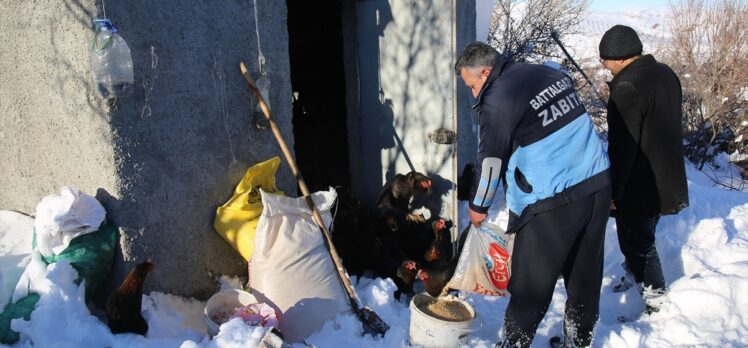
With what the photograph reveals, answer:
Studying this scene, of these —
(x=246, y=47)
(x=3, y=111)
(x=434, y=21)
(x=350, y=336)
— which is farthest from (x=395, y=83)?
(x=3, y=111)

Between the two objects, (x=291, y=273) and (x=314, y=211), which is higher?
(x=314, y=211)

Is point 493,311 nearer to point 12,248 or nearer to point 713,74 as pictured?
point 12,248

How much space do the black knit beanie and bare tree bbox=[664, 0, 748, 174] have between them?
849 centimetres

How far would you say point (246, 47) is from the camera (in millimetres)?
3627

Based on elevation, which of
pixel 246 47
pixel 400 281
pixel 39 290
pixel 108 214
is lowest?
pixel 400 281

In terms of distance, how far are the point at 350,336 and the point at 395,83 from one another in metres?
2.67

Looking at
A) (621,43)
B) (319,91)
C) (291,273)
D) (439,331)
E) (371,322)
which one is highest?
(621,43)

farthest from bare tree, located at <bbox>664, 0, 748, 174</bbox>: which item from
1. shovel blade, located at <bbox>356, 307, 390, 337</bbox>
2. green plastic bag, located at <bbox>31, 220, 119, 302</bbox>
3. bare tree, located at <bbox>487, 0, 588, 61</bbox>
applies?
green plastic bag, located at <bbox>31, 220, 119, 302</bbox>

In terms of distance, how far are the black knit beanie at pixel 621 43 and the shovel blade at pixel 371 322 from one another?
7.74 ft

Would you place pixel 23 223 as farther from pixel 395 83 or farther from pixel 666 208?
pixel 666 208

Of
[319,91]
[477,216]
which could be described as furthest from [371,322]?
[319,91]

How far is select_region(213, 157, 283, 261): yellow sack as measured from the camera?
343 centimetres

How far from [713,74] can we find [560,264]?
10.7 meters

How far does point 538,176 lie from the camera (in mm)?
2648
